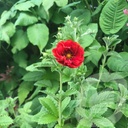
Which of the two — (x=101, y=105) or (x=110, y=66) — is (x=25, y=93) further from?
(x=101, y=105)

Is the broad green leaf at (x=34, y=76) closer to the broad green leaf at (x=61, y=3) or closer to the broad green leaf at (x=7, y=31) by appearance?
the broad green leaf at (x=7, y=31)

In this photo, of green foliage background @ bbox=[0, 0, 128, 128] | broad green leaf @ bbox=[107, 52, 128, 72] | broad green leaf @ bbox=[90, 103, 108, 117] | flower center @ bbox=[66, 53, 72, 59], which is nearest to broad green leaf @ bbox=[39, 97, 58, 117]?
green foliage background @ bbox=[0, 0, 128, 128]

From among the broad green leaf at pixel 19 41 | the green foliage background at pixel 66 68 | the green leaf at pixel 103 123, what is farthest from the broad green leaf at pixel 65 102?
the broad green leaf at pixel 19 41

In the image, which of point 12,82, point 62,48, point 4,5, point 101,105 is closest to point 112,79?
point 101,105

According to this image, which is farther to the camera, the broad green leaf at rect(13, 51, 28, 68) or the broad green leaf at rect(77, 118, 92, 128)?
the broad green leaf at rect(13, 51, 28, 68)

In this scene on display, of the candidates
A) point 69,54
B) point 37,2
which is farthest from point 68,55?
point 37,2

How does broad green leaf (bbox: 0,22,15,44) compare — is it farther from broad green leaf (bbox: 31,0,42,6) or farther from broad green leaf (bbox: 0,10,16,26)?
broad green leaf (bbox: 31,0,42,6)

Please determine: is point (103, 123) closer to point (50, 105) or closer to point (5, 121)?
point (50, 105)
